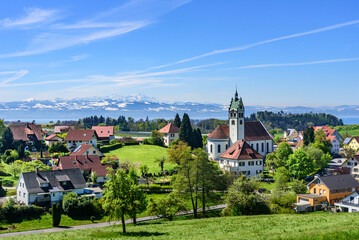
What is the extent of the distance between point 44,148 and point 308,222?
7729cm

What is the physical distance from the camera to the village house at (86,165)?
60800 millimetres

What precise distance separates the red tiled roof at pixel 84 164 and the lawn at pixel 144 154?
1053cm

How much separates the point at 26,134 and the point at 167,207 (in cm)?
6462

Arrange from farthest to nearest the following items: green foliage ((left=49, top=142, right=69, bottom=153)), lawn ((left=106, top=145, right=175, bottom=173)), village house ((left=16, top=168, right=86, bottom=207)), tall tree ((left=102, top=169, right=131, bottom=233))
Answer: green foliage ((left=49, top=142, right=69, bottom=153)) < lawn ((left=106, top=145, right=175, bottom=173)) < village house ((left=16, top=168, right=86, bottom=207)) < tall tree ((left=102, top=169, right=131, bottom=233))

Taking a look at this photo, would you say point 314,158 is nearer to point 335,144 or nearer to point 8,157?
→ point 335,144

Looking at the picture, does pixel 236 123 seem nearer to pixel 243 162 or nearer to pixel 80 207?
pixel 243 162

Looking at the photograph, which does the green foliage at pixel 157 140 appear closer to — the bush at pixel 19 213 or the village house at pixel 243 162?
the village house at pixel 243 162

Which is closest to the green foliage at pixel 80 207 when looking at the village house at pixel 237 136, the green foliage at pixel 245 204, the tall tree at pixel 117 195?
the tall tree at pixel 117 195

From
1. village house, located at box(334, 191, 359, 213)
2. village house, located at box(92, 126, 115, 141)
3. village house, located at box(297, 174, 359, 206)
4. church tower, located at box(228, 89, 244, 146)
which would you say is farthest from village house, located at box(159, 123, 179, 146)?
village house, located at box(334, 191, 359, 213)

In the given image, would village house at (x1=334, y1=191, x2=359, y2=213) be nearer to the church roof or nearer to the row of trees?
the row of trees

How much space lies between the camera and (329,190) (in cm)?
5238

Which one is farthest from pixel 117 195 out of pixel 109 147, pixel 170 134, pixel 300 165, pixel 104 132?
pixel 104 132

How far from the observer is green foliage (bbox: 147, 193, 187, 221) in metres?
41.6

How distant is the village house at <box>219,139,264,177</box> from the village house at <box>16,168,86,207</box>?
30077 millimetres
